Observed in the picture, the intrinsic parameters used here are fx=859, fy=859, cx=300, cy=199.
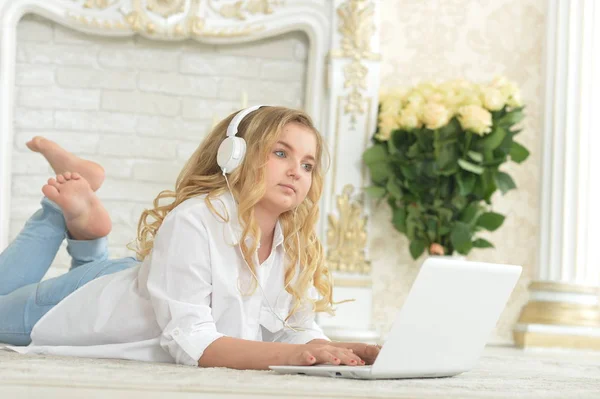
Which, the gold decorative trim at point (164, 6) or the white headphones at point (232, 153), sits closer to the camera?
the white headphones at point (232, 153)

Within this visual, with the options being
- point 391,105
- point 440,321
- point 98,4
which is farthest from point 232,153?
point 98,4

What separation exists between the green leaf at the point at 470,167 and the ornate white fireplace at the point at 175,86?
0.38 metres

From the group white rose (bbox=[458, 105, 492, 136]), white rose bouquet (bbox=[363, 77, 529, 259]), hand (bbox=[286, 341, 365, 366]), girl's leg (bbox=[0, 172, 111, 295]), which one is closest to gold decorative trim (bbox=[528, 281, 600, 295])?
white rose bouquet (bbox=[363, 77, 529, 259])

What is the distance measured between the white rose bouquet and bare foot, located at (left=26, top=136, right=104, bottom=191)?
51.6 inches

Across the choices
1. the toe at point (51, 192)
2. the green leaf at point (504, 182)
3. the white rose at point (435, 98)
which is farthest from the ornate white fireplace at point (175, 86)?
the toe at point (51, 192)

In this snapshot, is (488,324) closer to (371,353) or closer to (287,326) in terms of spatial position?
(371,353)

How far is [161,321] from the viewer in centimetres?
147

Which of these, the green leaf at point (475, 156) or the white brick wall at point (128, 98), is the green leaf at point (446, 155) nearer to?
the green leaf at point (475, 156)

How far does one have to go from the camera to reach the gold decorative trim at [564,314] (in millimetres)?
3145

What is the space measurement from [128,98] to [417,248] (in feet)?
4.14

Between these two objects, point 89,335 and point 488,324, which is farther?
point 89,335

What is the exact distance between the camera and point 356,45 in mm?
3303

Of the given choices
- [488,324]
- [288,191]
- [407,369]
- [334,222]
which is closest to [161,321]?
[288,191]

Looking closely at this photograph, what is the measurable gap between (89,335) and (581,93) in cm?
229
